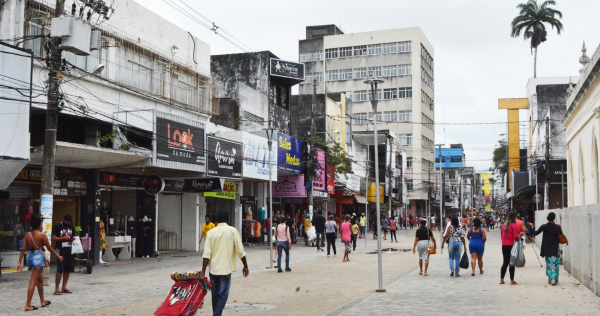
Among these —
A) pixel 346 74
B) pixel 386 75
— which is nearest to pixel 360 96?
pixel 346 74

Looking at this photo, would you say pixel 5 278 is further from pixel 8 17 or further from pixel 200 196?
pixel 200 196

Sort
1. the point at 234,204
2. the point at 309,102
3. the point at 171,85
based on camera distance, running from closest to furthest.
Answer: the point at 171,85 → the point at 234,204 → the point at 309,102

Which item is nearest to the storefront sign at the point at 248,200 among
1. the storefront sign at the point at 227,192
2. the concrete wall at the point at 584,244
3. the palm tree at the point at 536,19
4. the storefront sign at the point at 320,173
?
the storefront sign at the point at 227,192

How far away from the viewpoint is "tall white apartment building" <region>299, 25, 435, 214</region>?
79938mm

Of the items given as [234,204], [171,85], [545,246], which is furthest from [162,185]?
[545,246]

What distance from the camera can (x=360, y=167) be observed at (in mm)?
57719

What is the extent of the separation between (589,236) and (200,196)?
60.0 ft

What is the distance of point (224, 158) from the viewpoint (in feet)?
85.4

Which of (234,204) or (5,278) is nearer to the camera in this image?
(5,278)

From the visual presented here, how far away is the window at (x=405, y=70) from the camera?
79.9m

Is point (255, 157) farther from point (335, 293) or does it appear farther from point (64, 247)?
point (335, 293)

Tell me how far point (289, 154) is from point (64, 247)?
2040cm

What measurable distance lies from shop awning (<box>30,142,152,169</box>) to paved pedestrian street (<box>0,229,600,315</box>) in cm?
332

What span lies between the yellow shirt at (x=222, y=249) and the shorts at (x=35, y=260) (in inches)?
161
